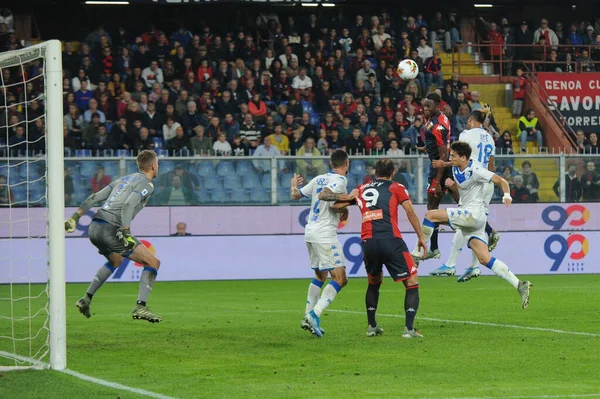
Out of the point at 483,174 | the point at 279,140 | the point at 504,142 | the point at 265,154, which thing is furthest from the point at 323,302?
the point at 504,142

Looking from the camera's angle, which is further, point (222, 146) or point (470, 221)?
point (222, 146)

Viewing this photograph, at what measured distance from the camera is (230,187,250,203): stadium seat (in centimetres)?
2364

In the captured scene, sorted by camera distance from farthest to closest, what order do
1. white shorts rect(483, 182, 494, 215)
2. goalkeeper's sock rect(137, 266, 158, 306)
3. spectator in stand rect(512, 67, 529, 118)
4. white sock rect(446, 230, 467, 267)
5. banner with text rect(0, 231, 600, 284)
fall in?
spectator in stand rect(512, 67, 529, 118)
banner with text rect(0, 231, 600, 284)
white sock rect(446, 230, 467, 267)
white shorts rect(483, 182, 494, 215)
goalkeeper's sock rect(137, 266, 158, 306)

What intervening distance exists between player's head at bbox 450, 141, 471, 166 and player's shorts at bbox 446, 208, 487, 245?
2.00 ft

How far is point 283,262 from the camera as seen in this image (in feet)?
73.3

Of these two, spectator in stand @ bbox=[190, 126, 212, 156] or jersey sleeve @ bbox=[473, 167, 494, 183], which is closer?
jersey sleeve @ bbox=[473, 167, 494, 183]

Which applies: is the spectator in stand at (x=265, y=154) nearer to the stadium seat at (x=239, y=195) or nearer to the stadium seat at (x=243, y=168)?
the stadium seat at (x=243, y=168)

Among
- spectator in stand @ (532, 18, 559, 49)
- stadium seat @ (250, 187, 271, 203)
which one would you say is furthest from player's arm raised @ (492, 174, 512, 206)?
spectator in stand @ (532, 18, 559, 49)

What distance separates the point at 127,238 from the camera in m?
12.5

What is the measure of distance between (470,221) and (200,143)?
39.8 ft

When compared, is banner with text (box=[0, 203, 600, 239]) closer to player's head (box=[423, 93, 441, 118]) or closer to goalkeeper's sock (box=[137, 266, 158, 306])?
player's head (box=[423, 93, 441, 118])

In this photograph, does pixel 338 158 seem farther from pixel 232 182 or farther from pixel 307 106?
pixel 307 106

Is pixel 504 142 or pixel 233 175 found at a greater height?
pixel 504 142

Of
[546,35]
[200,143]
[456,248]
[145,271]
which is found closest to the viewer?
[145,271]
